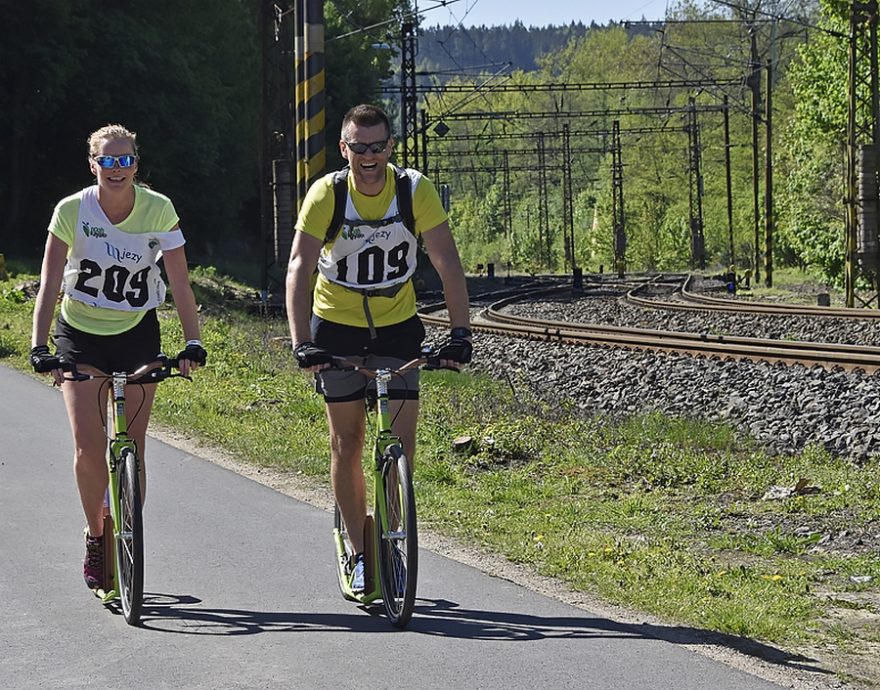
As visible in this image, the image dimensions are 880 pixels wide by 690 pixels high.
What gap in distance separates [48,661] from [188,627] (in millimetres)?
687

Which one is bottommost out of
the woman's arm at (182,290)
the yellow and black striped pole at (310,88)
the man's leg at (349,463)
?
the man's leg at (349,463)

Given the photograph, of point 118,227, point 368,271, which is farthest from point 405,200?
point 118,227

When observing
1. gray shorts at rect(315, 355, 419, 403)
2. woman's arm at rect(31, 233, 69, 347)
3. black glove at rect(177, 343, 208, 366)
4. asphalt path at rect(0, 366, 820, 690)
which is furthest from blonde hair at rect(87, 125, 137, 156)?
asphalt path at rect(0, 366, 820, 690)

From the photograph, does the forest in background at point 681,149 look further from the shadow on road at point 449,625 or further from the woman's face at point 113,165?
the woman's face at point 113,165

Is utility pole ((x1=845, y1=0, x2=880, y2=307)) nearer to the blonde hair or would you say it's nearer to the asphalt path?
the asphalt path

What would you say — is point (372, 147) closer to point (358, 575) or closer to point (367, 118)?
point (367, 118)

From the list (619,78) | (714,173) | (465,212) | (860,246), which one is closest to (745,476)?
(860,246)

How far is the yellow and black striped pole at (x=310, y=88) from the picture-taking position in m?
18.4

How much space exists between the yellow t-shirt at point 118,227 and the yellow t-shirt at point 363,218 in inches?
22.7

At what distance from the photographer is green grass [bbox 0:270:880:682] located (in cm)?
698

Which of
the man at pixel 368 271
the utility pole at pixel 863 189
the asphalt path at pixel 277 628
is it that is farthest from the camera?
the utility pole at pixel 863 189

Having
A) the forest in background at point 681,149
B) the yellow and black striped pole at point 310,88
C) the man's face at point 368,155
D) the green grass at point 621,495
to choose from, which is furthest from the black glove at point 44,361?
the forest in background at point 681,149

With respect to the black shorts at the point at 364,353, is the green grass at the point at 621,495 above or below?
below

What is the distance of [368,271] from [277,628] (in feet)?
4.83
